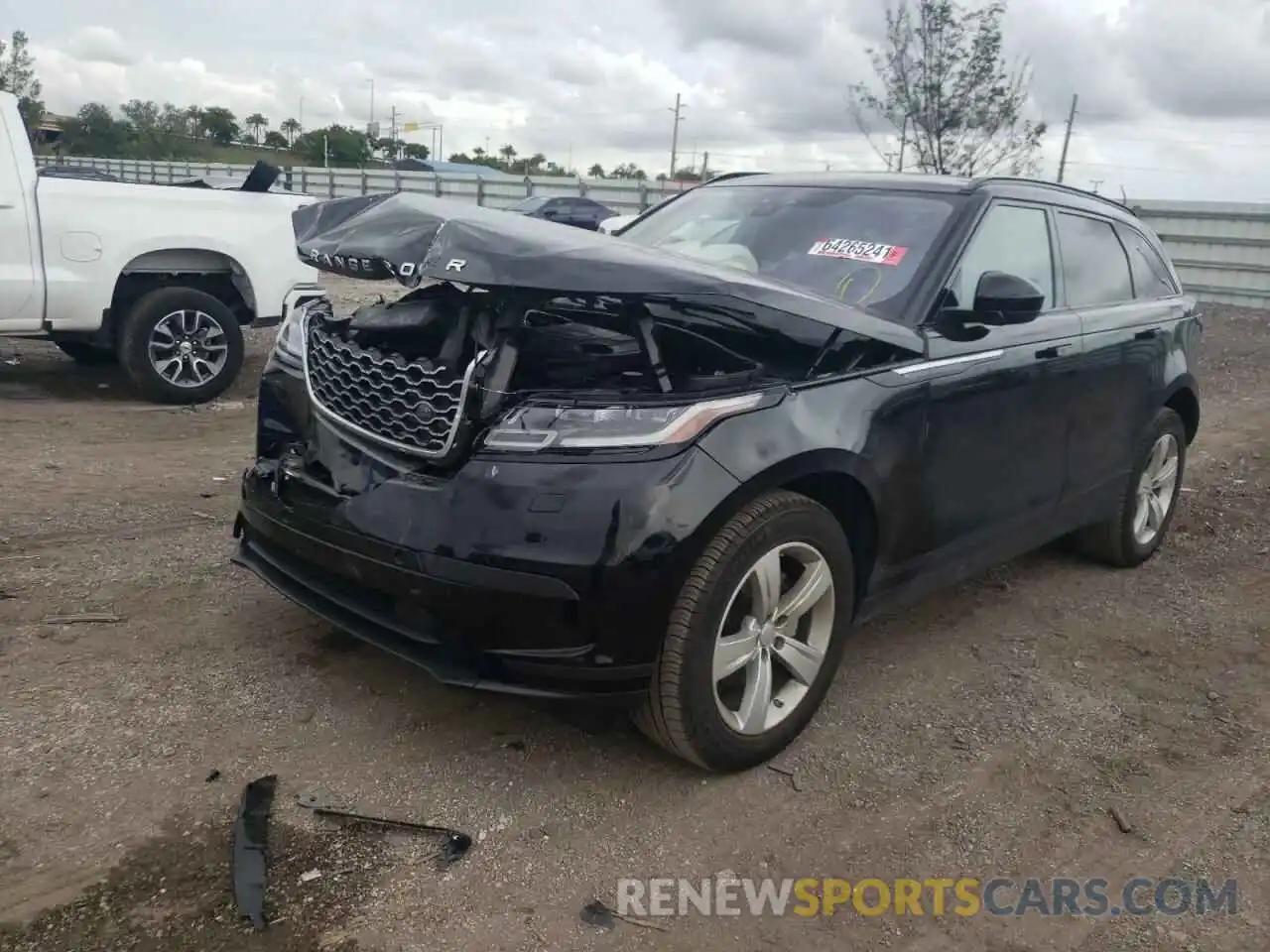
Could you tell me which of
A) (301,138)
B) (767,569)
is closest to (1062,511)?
(767,569)

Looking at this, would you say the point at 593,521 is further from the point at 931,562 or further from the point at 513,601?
the point at 931,562

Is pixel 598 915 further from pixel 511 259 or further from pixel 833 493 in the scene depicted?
pixel 511 259

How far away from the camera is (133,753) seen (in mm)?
2955

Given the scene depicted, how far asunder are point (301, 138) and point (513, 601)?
7638cm

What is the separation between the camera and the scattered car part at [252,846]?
2375mm

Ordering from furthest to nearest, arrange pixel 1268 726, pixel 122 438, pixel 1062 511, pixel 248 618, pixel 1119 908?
pixel 122 438 < pixel 1062 511 < pixel 248 618 < pixel 1268 726 < pixel 1119 908

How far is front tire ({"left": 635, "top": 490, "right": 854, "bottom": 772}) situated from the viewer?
2.77 metres

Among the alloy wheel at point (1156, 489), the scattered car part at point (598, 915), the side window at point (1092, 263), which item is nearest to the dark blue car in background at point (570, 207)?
the alloy wheel at point (1156, 489)

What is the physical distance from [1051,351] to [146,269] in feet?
20.0

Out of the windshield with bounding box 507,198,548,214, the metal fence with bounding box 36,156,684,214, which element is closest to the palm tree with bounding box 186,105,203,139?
the metal fence with bounding box 36,156,684,214

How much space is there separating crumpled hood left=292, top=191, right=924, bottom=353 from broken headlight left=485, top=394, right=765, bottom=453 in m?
0.30

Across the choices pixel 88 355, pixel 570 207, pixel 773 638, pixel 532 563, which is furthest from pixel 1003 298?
pixel 570 207

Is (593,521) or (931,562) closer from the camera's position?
(593,521)

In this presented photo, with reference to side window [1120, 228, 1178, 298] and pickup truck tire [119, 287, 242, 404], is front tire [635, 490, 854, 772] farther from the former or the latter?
pickup truck tire [119, 287, 242, 404]
